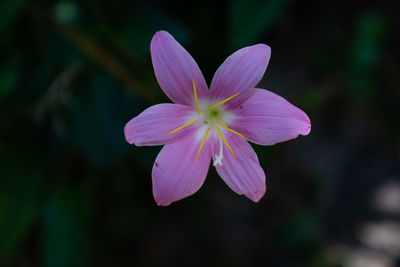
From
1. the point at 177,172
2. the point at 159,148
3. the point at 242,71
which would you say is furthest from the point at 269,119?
the point at 159,148

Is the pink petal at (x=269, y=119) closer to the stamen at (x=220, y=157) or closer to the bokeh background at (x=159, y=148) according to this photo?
the stamen at (x=220, y=157)

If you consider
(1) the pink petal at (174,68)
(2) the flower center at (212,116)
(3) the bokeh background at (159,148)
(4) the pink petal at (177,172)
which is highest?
(3) the bokeh background at (159,148)

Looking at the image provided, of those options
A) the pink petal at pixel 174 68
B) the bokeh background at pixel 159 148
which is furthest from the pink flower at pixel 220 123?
the bokeh background at pixel 159 148

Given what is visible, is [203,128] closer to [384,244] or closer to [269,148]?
[269,148]

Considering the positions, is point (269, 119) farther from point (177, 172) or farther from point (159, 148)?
point (159, 148)

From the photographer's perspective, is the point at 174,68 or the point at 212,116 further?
the point at 212,116

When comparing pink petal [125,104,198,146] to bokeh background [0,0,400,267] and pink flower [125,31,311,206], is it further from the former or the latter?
bokeh background [0,0,400,267]

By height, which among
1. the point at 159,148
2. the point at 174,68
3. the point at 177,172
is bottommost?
the point at 177,172
